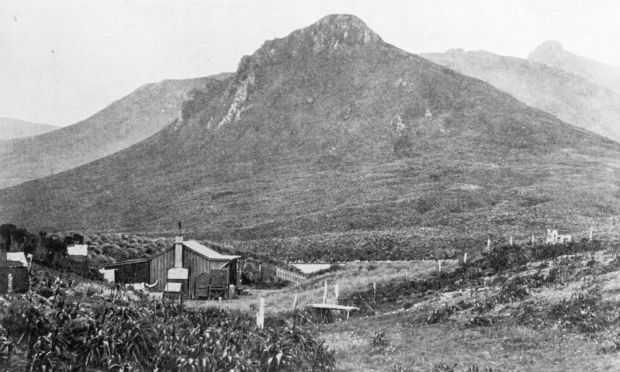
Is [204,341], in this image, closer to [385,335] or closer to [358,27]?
[385,335]

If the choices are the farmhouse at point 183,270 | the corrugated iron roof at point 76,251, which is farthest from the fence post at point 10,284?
the farmhouse at point 183,270

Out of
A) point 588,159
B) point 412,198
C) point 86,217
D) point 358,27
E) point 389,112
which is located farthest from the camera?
point 358,27

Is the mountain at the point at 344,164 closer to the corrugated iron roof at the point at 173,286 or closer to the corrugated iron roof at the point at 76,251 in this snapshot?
the corrugated iron roof at the point at 173,286

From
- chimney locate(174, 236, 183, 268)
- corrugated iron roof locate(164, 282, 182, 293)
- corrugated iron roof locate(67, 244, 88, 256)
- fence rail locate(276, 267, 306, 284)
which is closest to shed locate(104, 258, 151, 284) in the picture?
chimney locate(174, 236, 183, 268)

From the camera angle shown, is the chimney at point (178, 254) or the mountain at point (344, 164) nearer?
the chimney at point (178, 254)

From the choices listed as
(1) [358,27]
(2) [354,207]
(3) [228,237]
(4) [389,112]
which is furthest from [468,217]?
(1) [358,27]
